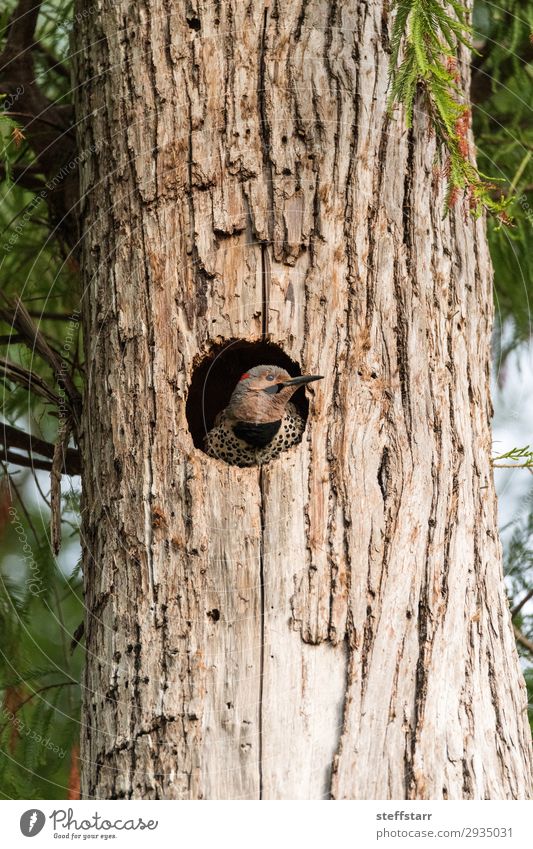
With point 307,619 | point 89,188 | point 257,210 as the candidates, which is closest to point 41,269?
point 89,188

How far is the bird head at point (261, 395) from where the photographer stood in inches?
167

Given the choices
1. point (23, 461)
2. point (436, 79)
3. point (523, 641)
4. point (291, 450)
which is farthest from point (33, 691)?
point (436, 79)

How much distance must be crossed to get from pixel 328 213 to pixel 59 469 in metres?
1.51

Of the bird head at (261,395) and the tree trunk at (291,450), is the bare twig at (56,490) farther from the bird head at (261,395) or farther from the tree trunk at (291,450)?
the bird head at (261,395)

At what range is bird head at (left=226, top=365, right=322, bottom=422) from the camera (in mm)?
4230

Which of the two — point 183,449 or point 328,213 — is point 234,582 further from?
point 328,213

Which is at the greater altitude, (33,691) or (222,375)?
(222,375)

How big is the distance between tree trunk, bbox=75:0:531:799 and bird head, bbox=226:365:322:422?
637 millimetres

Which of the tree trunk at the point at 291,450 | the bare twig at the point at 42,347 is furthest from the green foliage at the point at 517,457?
the bare twig at the point at 42,347

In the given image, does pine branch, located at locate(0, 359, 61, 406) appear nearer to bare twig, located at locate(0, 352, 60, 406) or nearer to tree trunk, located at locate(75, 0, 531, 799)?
bare twig, located at locate(0, 352, 60, 406)

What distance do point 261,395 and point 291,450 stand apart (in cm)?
99

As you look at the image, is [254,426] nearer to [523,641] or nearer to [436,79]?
[523,641]

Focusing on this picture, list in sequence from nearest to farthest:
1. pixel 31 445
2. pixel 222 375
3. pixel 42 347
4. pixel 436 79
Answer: pixel 436 79 → pixel 42 347 → pixel 31 445 → pixel 222 375

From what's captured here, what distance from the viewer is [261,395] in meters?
4.43
